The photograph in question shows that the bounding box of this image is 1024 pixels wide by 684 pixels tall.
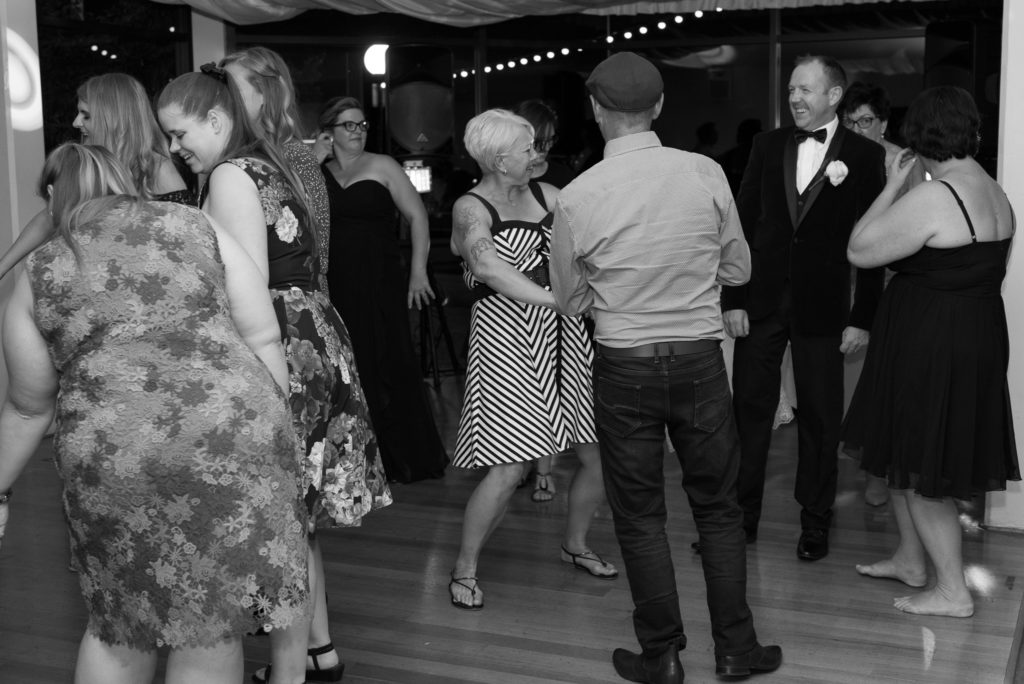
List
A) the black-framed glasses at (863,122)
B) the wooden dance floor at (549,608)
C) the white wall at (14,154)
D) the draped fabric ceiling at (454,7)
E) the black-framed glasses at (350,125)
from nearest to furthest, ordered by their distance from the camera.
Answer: the wooden dance floor at (549,608)
the black-framed glasses at (350,125)
the black-framed glasses at (863,122)
the white wall at (14,154)
the draped fabric ceiling at (454,7)

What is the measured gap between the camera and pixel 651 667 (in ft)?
10.8

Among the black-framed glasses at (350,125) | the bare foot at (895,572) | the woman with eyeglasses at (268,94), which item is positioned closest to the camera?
the woman with eyeglasses at (268,94)

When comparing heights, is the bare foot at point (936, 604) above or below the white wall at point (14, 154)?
below

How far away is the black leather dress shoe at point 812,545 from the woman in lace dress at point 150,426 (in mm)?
2529

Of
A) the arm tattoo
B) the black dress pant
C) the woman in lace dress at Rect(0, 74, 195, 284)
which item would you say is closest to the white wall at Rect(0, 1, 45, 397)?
the woman in lace dress at Rect(0, 74, 195, 284)

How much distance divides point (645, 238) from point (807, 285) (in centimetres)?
149

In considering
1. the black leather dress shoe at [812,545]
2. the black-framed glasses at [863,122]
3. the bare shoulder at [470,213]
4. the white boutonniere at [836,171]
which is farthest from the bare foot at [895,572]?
the black-framed glasses at [863,122]

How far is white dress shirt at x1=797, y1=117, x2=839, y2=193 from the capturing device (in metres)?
4.30

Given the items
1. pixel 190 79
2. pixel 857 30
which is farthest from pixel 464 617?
pixel 857 30

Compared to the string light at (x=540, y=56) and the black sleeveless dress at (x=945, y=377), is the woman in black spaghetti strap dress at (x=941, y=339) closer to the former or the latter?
the black sleeveless dress at (x=945, y=377)

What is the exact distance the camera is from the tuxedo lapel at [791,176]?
4.32 metres

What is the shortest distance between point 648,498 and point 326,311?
3.25ft

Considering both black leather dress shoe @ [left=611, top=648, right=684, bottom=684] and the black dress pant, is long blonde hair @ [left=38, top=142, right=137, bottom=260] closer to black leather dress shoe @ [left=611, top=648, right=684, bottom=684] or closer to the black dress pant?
black leather dress shoe @ [left=611, top=648, right=684, bottom=684]

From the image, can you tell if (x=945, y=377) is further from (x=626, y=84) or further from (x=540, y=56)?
(x=540, y=56)
